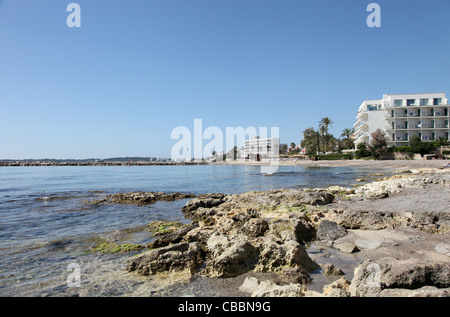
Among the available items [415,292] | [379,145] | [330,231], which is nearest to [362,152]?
[379,145]

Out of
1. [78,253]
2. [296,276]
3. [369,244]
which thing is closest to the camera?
[296,276]

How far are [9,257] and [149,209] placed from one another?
363 inches

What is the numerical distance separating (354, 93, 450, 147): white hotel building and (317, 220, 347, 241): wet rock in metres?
88.4

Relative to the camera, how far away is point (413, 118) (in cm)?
8350

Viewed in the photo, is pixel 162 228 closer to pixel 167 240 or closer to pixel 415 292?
pixel 167 240

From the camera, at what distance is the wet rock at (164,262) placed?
6.80 metres

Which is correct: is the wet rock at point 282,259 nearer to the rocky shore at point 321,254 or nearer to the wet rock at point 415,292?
the rocky shore at point 321,254

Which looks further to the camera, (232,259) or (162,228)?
(162,228)

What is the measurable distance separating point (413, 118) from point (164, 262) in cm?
9777

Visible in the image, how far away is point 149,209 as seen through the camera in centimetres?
1781

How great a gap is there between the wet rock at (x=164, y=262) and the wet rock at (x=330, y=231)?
415cm

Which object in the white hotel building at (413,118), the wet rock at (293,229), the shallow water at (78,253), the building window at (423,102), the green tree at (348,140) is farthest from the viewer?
the green tree at (348,140)

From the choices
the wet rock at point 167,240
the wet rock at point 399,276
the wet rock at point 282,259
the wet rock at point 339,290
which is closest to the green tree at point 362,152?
the wet rock at point 167,240
